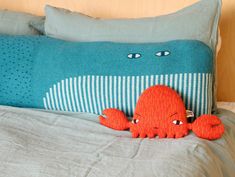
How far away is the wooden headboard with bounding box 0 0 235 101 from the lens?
4.53 feet

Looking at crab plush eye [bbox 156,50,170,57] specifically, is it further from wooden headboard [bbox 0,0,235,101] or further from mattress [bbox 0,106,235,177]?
wooden headboard [bbox 0,0,235,101]

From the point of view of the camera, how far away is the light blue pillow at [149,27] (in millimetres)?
1152

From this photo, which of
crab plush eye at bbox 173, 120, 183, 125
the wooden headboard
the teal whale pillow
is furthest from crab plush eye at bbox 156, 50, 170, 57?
the wooden headboard

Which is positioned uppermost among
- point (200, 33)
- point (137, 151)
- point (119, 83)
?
point (200, 33)

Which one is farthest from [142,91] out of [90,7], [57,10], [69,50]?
[90,7]

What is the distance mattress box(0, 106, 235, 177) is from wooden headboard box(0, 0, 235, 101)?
0.31 m

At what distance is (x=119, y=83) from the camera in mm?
1099

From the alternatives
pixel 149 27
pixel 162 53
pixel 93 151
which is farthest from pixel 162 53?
pixel 93 151

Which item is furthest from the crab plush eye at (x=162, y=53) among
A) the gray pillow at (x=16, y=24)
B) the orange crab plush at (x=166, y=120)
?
the gray pillow at (x=16, y=24)

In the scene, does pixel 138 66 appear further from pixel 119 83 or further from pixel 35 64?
pixel 35 64

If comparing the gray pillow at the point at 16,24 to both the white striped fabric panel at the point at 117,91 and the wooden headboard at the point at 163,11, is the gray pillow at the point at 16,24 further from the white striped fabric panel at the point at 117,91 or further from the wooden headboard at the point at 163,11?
the white striped fabric panel at the point at 117,91

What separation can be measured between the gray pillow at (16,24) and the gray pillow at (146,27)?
0.13m

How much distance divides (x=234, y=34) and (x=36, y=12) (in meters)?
0.87

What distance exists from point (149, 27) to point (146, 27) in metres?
0.01
